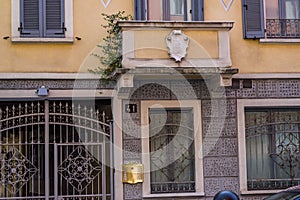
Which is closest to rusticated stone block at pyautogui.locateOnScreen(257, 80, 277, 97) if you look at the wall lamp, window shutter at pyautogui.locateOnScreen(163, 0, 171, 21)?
window shutter at pyautogui.locateOnScreen(163, 0, 171, 21)

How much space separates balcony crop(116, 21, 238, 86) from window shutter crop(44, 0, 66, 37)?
141 cm

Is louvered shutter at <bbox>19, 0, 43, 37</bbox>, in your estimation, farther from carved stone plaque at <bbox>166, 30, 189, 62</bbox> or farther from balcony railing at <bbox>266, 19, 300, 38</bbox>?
balcony railing at <bbox>266, 19, 300, 38</bbox>

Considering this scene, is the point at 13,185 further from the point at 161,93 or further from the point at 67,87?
the point at 161,93

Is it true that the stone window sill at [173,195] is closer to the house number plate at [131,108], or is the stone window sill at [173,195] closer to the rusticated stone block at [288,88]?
the house number plate at [131,108]

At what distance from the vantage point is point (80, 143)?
1175cm

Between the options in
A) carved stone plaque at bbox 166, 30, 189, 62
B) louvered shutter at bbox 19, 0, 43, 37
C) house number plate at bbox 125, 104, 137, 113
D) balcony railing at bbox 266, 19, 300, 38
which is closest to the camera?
carved stone plaque at bbox 166, 30, 189, 62

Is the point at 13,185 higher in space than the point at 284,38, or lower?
lower

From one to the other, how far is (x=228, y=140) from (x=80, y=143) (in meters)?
3.03

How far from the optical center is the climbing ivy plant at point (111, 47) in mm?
11664

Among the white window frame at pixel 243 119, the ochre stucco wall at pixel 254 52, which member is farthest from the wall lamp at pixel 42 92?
the white window frame at pixel 243 119

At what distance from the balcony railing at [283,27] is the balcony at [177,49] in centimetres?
132

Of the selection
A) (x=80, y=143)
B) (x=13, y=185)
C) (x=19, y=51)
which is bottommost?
(x=13, y=185)

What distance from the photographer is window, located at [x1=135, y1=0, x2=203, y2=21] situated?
40.4 ft

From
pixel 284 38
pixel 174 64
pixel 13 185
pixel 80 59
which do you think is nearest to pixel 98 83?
pixel 80 59
